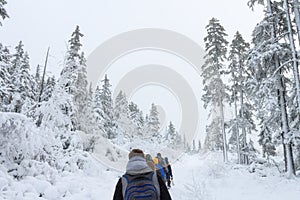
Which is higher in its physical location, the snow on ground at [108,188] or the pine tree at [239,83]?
the pine tree at [239,83]

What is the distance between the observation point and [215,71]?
2442 centimetres

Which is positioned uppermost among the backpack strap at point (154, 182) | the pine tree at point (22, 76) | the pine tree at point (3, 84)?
the pine tree at point (22, 76)

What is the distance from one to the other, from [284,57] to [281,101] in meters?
2.58

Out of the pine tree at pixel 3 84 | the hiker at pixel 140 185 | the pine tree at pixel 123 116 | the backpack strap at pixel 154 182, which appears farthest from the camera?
the pine tree at pixel 123 116

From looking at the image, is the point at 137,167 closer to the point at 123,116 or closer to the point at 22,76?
the point at 22,76

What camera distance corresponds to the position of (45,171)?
8844 mm

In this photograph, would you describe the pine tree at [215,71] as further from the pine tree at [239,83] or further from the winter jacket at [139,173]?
the winter jacket at [139,173]

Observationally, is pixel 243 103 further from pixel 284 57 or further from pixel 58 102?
pixel 58 102

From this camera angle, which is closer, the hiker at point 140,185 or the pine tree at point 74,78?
the hiker at point 140,185

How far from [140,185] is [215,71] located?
2280cm

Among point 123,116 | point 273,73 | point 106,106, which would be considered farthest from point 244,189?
point 123,116

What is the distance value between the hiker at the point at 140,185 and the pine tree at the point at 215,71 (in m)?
21.2

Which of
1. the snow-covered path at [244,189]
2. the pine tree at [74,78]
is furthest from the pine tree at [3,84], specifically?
the snow-covered path at [244,189]

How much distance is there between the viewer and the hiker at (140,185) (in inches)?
117
